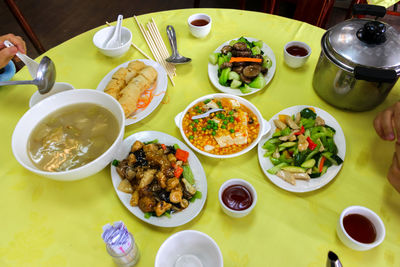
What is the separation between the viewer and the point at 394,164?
144cm

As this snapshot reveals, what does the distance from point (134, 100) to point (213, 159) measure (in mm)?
718

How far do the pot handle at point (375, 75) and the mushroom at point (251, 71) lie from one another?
0.72 meters

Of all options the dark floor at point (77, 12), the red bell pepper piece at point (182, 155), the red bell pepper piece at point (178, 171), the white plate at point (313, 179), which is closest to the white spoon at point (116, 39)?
the red bell pepper piece at point (182, 155)

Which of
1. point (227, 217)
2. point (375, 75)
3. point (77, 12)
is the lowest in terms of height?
point (77, 12)

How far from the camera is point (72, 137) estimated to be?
5.03ft

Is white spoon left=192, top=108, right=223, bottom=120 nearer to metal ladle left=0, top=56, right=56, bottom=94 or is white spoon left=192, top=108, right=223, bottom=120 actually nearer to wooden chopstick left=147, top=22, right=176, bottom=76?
wooden chopstick left=147, top=22, right=176, bottom=76

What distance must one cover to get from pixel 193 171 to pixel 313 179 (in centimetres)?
70

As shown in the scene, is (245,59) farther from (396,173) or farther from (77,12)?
(77,12)

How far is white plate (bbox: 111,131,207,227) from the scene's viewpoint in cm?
140

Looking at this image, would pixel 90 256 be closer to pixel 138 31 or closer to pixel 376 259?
pixel 376 259

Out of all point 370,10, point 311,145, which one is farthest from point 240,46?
point 311,145

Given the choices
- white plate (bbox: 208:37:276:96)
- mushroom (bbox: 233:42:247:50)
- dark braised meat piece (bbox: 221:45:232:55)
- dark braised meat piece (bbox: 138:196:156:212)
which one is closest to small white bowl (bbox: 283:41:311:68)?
white plate (bbox: 208:37:276:96)

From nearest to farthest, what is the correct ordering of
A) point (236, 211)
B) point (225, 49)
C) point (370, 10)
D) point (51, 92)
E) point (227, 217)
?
point (236, 211), point (227, 217), point (370, 10), point (51, 92), point (225, 49)

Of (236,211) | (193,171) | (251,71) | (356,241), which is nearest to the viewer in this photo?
(356,241)
